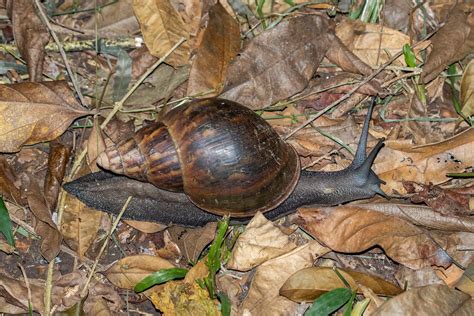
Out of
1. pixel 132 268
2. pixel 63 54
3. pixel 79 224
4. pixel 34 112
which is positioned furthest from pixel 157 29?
pixel 132 268

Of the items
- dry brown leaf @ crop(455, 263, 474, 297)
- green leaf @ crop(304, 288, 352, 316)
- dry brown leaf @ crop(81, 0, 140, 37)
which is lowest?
dry brown leaf @ crop(455, 263, 474, 297)

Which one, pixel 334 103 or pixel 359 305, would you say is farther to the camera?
pixel 334 103

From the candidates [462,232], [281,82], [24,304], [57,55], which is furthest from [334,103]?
[24,304]

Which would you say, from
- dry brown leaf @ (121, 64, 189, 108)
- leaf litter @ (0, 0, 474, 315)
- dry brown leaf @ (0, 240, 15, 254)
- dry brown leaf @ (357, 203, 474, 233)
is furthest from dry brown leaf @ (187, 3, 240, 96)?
dry brown leaf @ (0, 240, 15, 254)

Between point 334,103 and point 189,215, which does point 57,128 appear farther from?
point 334,103

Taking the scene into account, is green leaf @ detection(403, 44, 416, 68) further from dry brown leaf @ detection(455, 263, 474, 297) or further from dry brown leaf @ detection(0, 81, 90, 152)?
dry brown leaf @ detection(0, 81, 90, 152)

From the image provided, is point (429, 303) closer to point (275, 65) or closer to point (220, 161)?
point (220, 161)
